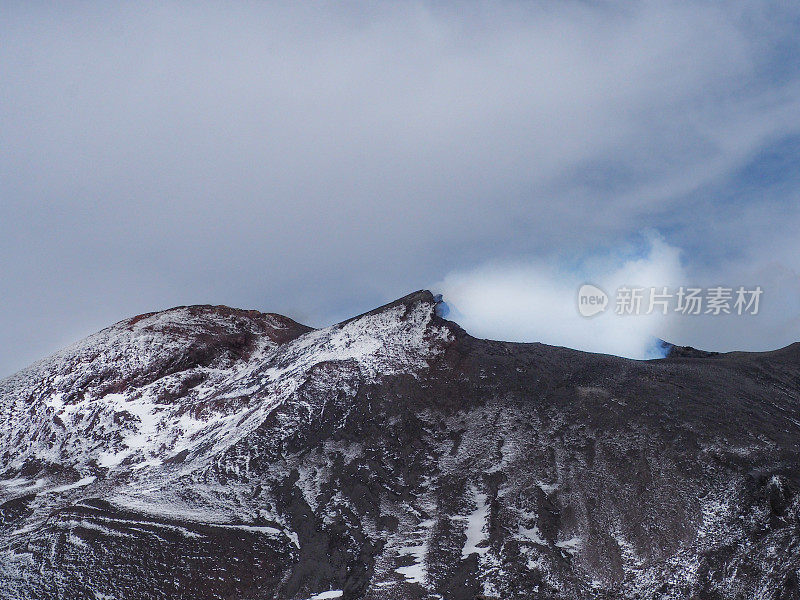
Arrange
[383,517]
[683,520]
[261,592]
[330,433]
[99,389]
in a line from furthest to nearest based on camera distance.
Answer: [99,389] < [330,433] < [383,517] < [683,520] < [261,592]

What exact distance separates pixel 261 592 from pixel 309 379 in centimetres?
1867

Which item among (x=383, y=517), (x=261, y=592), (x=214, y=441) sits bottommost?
(x=261, y=592)

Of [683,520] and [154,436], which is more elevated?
[154,436]

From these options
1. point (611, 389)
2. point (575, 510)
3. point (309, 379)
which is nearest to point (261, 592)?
point (575, 510)

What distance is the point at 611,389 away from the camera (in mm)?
49031

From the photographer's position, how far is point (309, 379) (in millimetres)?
50062

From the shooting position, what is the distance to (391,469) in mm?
43438

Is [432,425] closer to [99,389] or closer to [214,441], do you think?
[214,441]

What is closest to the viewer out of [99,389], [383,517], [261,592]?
[261,592]

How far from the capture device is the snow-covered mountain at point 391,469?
33.6 m

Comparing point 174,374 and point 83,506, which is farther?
point 174,374

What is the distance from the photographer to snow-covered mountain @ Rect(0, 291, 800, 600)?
33.6 meters

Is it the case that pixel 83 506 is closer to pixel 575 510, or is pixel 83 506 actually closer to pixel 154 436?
pixel 154 436

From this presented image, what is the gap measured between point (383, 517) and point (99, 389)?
26941 mm
